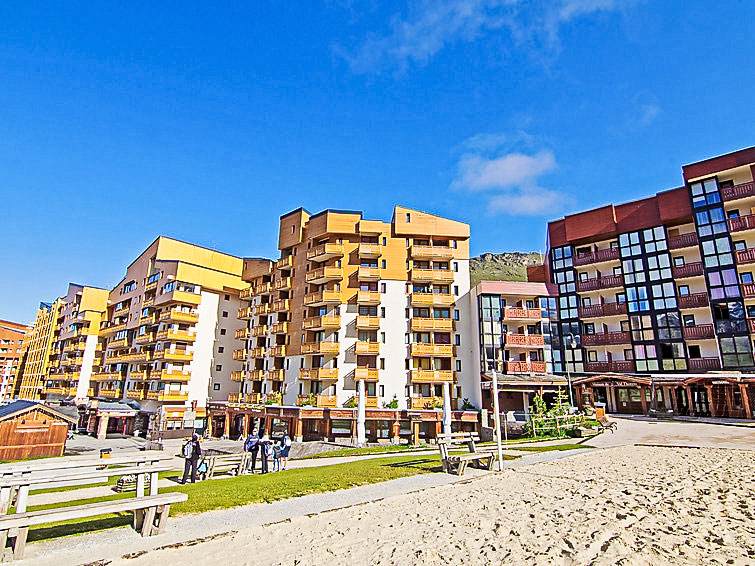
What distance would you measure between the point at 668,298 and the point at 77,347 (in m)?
84.1

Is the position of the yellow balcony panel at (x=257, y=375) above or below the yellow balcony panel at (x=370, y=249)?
below

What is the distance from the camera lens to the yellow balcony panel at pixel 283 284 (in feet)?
167

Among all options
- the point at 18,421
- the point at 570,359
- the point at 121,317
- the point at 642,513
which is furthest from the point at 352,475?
the point at 121,317

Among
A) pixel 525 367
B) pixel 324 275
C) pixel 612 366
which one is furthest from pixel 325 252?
pixel 612 366

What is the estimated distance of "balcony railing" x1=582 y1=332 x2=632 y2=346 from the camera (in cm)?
4600

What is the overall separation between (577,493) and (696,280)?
1671 inches

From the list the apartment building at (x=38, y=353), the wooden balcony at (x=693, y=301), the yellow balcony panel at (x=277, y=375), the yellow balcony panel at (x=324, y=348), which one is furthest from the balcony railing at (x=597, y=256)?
the apartment building at (x=38, y=353)

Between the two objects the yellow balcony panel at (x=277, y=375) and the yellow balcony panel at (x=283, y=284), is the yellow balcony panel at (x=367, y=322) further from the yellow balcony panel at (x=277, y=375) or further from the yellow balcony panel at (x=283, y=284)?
the yellow balcony panel at (x=283, y=284)

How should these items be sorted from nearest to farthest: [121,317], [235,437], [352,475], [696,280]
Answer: [352,475], [696,280], [235,437], [121,317]

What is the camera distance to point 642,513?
8.97m

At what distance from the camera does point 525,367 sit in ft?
137

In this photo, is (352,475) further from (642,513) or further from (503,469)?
(642,513)

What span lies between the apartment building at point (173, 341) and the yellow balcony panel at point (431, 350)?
26527 millimetres

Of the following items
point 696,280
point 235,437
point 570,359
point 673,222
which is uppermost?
point 673,222
